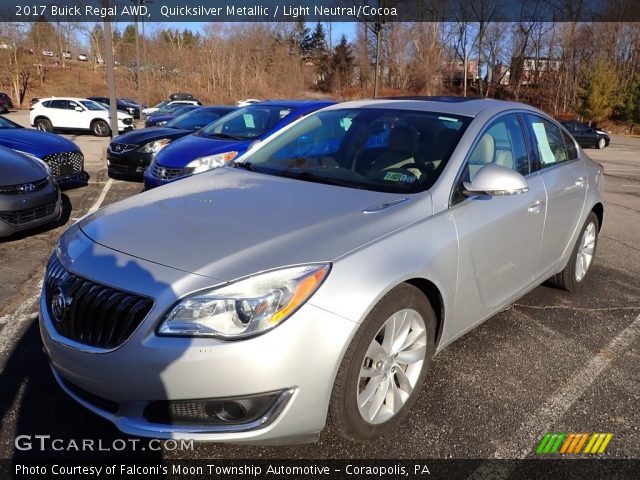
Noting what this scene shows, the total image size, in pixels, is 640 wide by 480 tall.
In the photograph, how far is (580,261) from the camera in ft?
14.9

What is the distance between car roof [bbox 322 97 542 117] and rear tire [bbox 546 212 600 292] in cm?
116

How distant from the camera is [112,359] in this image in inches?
81.6

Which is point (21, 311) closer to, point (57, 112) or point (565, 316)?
point (565, 316)

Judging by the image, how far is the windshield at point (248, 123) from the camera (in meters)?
7.71

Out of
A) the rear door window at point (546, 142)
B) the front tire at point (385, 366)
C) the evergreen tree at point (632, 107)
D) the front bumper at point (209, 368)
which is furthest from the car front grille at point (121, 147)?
the evergreen tree at point (632, 107)

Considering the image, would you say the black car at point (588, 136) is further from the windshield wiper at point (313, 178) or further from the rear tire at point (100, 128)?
the windshield wiper at point (313, 178)

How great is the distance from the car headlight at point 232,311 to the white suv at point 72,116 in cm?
2163

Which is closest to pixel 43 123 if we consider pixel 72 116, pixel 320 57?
pixel 72 116

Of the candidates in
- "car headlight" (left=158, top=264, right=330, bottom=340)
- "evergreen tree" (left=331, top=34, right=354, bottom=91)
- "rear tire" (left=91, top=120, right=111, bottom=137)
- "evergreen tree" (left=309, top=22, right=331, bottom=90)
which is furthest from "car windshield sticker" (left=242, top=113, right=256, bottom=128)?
"evergreen tree" (left=309, top=22, right=331, bottom=90)

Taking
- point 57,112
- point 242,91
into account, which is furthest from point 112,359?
point 242,91

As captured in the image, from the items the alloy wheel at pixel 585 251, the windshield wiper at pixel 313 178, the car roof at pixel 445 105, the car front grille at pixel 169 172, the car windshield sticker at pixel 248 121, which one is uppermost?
the car roof at pixel 445 105

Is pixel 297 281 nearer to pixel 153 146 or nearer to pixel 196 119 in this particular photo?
pixel 153 146

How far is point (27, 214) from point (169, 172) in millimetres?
1810

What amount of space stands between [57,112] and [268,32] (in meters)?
45.4
